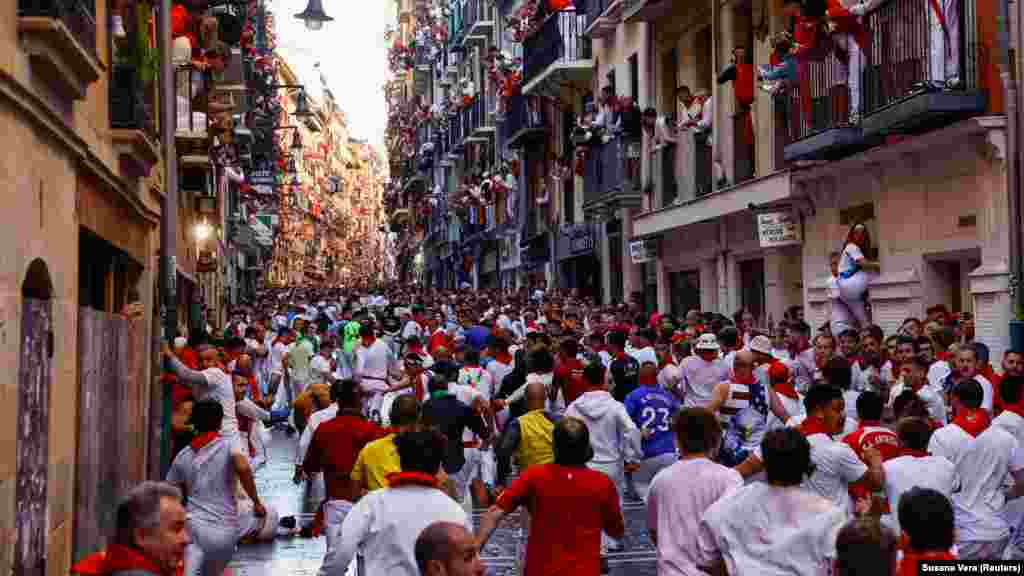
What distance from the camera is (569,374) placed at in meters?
13.7

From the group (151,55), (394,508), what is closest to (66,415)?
(394,508)

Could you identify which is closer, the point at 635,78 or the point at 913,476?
the point at 913,476

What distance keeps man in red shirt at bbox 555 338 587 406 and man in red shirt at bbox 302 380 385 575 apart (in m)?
4.02

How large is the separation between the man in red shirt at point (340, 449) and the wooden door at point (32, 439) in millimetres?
1602

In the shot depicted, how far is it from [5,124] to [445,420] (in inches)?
148

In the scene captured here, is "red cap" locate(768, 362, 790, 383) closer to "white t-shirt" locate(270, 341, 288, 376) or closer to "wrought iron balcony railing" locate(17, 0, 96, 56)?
"wrought iron balcony railing" locate(17, 0, 96, 56)

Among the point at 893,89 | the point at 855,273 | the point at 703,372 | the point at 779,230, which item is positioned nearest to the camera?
the point at 703,372

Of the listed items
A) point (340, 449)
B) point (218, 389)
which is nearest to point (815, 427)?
point (340, 449)

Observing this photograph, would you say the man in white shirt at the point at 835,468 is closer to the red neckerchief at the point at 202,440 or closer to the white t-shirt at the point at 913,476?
the white t-shirt at the point at 913,476

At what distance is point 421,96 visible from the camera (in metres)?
90.5

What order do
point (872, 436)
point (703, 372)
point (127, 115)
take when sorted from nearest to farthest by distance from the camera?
point (872, 436) < point (703, 372) < point (127, 115)

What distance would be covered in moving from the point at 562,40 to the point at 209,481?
1183 inches

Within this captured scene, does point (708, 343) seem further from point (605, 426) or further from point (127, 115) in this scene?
point (127, 115)

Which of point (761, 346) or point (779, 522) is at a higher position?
point (761, 346)
